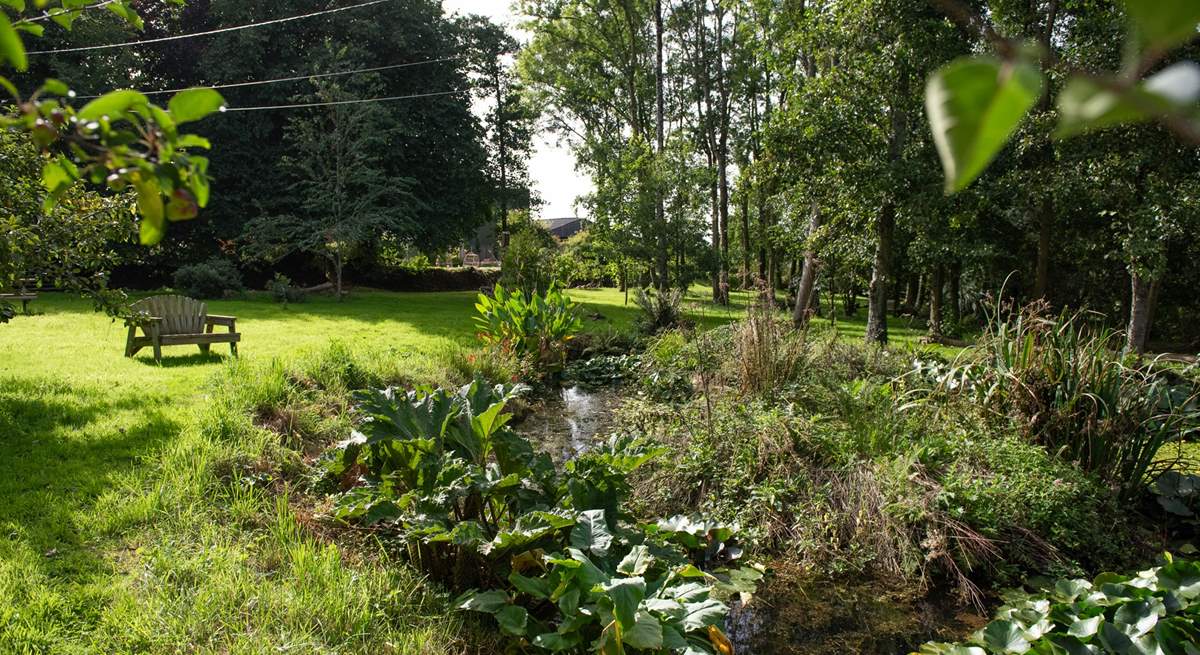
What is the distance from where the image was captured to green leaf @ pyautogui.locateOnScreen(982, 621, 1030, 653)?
2902 mm

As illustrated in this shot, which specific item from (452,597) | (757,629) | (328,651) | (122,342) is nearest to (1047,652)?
(757,629)

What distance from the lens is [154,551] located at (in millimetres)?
3262

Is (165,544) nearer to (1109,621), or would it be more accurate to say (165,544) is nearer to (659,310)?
(1109,621)

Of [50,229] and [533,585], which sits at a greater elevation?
[50,229]

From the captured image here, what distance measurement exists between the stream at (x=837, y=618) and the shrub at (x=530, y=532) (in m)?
0.22

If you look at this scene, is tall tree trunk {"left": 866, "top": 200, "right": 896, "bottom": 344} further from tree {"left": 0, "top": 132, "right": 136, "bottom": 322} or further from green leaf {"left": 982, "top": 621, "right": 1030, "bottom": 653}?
tree {"left": 0, "top": 132, "right": 136, "bottom": 322}

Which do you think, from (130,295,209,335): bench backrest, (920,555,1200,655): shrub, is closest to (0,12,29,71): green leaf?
(920,555,1200,655): shrub

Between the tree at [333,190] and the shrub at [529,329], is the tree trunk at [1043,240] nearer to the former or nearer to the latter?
the shrub at [529,329]

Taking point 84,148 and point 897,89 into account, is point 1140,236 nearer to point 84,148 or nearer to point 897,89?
point 897,89

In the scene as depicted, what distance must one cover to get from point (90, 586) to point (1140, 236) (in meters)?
12.6

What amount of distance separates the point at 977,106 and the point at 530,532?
9.95 feet

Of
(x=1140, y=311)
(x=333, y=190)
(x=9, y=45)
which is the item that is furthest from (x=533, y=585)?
(x=333, y=190)

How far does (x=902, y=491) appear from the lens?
14.5 feet

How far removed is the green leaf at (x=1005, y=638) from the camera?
9.52ft
